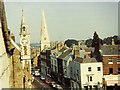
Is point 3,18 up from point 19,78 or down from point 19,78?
up

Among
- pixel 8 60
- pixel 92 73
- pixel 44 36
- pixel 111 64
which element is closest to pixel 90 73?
pixel 92 73

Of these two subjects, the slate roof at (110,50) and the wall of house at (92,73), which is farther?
the wall of house at (92,73)

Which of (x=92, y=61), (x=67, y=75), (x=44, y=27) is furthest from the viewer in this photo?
(x=44, y=27)

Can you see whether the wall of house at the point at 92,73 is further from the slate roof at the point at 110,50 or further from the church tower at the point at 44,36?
the church tower at the point at 44,36

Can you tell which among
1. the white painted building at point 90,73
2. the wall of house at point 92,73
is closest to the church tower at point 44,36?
the white painted building at point 90,73

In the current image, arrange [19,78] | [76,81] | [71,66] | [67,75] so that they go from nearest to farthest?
[19,78], [76,81], [71,66], [67,75]

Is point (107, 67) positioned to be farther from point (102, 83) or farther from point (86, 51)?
point (86, 51)

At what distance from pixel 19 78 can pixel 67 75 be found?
118 feet

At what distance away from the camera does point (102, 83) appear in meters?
35.5

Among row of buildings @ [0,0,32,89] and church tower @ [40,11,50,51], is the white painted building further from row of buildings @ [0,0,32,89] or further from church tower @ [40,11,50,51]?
church tower @ [40,11,50,51]

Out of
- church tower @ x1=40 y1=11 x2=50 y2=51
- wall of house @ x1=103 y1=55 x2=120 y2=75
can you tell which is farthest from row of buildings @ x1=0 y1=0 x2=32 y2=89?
church tower @ x1=40 y1=11 x2=50 y2=51

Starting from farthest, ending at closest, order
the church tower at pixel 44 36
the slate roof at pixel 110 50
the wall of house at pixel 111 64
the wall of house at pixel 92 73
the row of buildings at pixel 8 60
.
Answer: the church tower at pixel 44 36 → the wall of house at pixel 92 73 → the slate roof at pixel 110 50 → the wall of house at pixel 111 64 → the row of buildings at pixel 8 60

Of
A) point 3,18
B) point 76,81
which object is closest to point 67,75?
point 76,81

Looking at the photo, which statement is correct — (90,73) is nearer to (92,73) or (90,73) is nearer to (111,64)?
(92,73)
